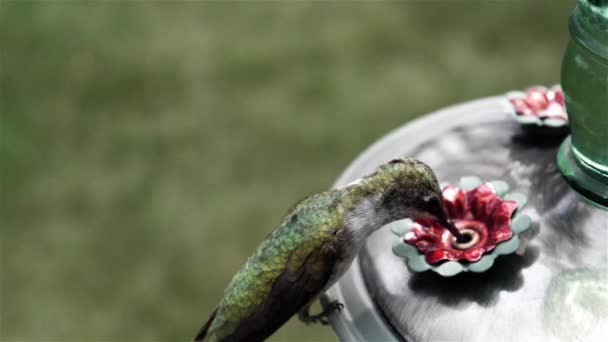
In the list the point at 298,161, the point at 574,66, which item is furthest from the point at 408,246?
the point at 298,161

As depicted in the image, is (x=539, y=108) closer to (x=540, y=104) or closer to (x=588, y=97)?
(x=540, y=104)

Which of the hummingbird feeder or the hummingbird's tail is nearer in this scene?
the hummingbird feeder

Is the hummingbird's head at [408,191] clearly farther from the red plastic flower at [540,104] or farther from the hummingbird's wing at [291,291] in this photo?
the red plastic flower at [540,104]

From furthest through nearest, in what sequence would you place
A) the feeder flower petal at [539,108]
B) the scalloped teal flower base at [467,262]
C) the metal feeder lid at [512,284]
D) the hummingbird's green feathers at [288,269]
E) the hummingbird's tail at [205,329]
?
the feeder flower petal at [539,108] → the hummingbird's tail at [205,329] → the hummingbird's green feathers at [288,269] → the scalloped teal flower base at [467,262] → the metal feeder lid at [512,284]

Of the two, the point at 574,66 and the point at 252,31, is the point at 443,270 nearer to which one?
the point at 574,66

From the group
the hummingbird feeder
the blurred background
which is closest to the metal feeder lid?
the hummingbird feeder

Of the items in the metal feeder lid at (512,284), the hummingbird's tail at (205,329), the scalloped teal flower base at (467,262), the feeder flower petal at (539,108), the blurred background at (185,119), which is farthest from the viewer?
the blurred background at (185,119)

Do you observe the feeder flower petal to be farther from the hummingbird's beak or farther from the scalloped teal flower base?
the hummingbird's beak

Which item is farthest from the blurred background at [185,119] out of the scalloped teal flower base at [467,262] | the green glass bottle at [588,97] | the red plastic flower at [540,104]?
the green glass bottle at [588,97]
